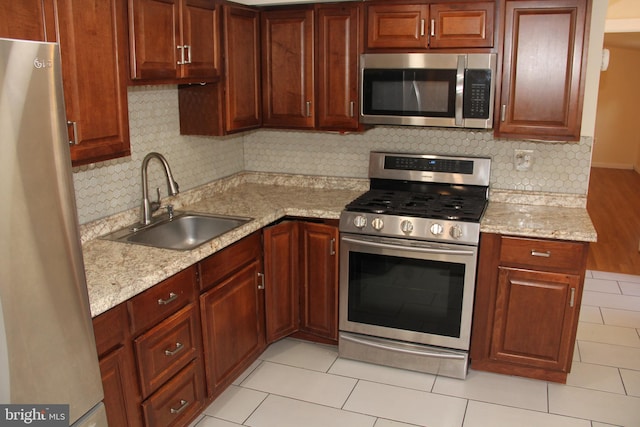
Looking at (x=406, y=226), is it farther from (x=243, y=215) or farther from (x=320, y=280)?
(x=243, y=215)

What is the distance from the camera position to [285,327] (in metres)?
3.44

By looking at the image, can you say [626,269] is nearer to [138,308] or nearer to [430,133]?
[430,133]

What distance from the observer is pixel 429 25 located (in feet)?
10.2

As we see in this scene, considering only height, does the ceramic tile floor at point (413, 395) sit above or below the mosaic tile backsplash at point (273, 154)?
below

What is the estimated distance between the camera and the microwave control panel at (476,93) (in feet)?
10.0


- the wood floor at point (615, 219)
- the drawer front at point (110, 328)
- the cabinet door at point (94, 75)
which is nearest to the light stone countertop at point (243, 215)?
the drawer front at point (110, 328)

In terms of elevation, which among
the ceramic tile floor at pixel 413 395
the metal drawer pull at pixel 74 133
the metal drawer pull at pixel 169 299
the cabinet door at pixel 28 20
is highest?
Result: the cabinet door at pixel 28 20

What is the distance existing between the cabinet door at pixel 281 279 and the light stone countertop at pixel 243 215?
11 cm

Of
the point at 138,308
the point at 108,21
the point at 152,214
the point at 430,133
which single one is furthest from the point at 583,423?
the point at 108,21

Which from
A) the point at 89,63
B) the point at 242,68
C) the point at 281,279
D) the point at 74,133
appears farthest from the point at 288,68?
the point at 74,133

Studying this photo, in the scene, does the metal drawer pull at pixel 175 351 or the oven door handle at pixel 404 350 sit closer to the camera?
the metal drawer pull at pixel 175 351

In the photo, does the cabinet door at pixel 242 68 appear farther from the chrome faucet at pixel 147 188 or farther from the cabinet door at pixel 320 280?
the cabinet door at pixel 320 280

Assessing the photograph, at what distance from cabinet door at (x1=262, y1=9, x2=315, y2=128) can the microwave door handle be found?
2.81ft

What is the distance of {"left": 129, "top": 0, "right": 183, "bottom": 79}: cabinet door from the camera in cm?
242
